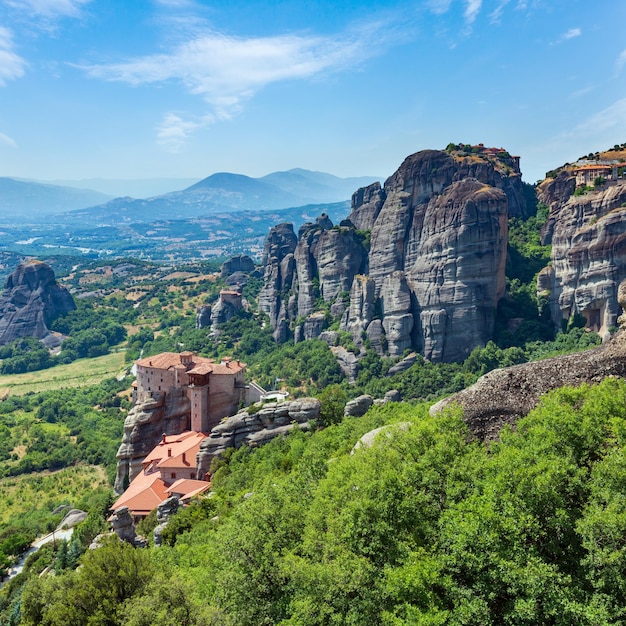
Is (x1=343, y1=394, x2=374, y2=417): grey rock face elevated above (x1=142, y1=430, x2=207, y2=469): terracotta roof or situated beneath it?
elevated above

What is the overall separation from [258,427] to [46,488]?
32092mm

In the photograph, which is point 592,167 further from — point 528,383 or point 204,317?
point 204,317

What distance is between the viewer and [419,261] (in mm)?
73062

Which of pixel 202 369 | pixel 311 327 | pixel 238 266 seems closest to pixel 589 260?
pixel 311 327

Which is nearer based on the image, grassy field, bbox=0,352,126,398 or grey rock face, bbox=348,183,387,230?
grey rock face, bbox=348,183,387,230

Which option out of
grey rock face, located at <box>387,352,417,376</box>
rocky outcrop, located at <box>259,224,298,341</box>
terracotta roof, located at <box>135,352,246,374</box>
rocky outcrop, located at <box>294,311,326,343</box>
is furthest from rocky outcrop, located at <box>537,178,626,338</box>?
rocky outcrop, located at <box>259,224,298,341</box>

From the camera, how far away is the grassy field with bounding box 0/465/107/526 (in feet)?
177

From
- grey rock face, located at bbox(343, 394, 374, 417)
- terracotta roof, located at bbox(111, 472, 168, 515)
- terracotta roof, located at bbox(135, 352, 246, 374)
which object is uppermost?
terracotta roof, located at bbox(135, 352, 246, 374)

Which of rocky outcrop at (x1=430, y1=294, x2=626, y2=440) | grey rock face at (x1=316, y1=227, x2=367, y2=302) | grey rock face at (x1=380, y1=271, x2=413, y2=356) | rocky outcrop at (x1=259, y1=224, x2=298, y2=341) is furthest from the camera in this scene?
rocky outcrop at (x1=259, y1=224, x2=298, y2=341)

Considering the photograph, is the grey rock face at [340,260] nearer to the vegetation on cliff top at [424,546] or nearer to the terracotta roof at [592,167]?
the terracotta roof at [592,167]

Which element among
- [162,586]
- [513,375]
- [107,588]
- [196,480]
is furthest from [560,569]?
[196,480]

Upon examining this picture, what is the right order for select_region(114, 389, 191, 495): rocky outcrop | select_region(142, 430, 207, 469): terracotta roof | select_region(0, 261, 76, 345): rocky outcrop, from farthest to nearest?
select_region(0, 261, 76, 345): rocky outcrop, select_region(114, 389, 191, 495): rocky outcrop, select_region(142, 430, 207, 469): terracotta roof

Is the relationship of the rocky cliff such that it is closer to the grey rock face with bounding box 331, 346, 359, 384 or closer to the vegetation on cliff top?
the grey rock face with bounding box 331, 346, 359, 384

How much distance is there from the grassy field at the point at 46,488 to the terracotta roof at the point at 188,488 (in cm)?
2153
